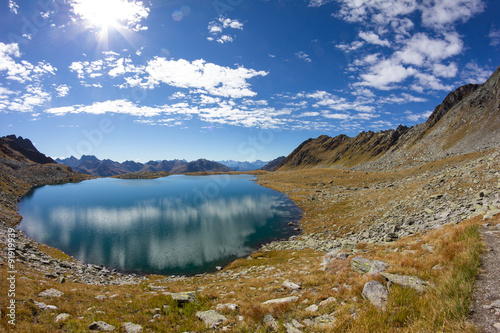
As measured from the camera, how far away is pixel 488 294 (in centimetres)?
796

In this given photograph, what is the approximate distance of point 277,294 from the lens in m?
14.5

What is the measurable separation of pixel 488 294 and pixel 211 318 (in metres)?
Result: 12.3

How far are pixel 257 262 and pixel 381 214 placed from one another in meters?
26.1

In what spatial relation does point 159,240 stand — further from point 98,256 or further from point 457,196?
point 457,196

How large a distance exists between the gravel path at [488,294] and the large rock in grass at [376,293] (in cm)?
296

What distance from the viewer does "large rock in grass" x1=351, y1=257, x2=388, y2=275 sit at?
13.5m

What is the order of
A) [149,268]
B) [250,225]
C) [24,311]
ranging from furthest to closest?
[250,225] < [149,268] < [24,311]

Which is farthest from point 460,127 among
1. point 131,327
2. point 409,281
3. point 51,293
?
point 51,293

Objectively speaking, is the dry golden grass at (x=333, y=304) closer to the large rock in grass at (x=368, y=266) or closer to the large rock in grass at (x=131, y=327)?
the large rock in grass at (x=131, y=327)

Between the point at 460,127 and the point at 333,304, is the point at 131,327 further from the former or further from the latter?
the point at 460,127

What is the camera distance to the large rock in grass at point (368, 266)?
1346 cm

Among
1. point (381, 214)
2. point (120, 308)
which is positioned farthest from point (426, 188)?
point (120, 308)

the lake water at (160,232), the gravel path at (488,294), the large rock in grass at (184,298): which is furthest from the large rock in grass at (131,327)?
the lake water at (160,232)

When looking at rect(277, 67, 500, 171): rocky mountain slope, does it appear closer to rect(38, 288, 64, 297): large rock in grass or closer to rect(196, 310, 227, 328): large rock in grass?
rect(196, 310, 227, 328): large rock in grass
